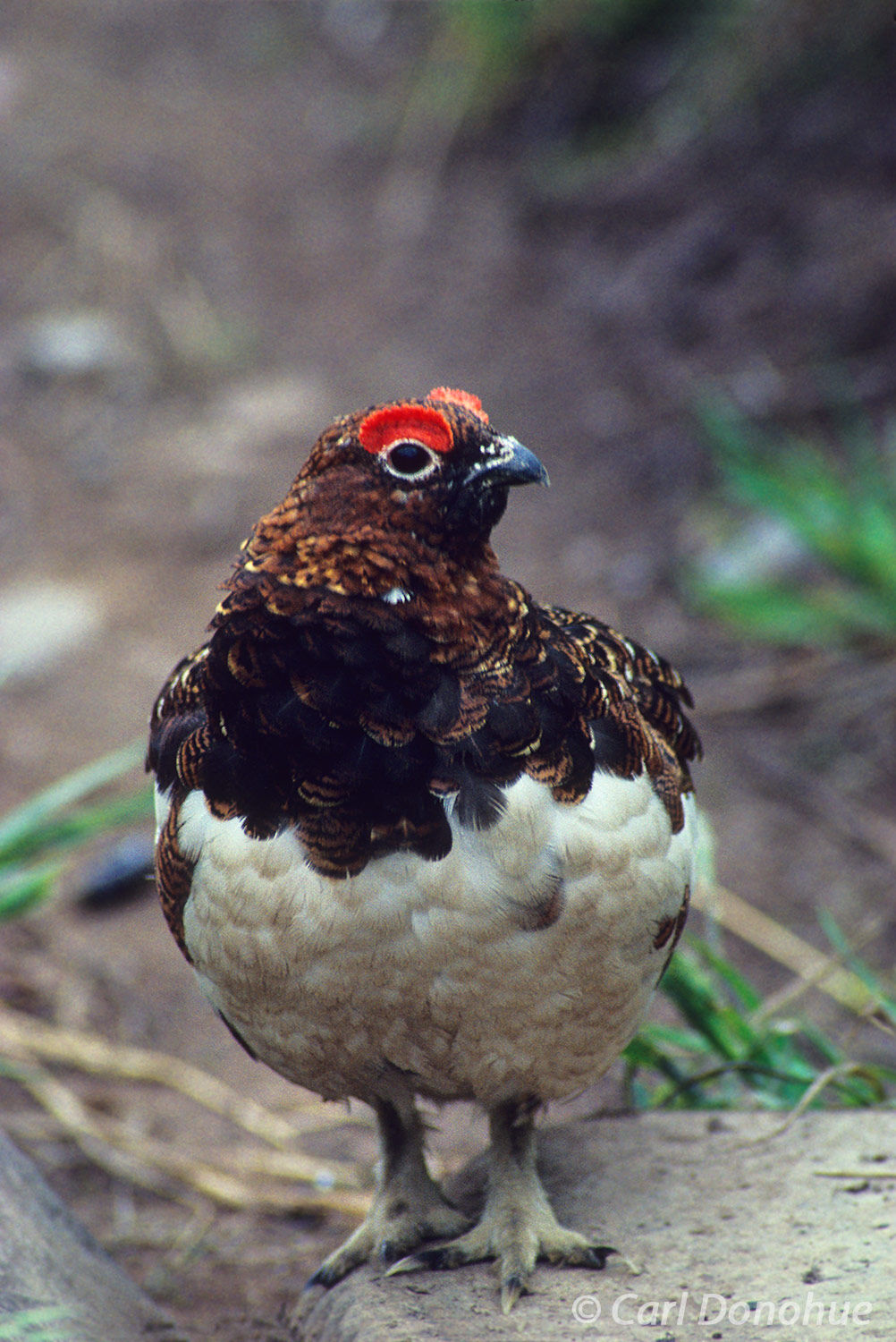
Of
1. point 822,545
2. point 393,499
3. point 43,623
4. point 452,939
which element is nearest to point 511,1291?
point 452,939

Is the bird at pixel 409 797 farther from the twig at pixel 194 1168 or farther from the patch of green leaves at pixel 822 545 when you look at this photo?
the patch of green leaves at pixel 822 545

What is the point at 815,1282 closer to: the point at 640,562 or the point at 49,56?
the point at 640,562

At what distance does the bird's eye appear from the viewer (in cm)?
212

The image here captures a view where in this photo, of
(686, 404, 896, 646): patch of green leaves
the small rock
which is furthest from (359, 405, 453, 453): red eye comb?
the small rock

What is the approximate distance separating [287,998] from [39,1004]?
7.99 feet

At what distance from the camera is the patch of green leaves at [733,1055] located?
10.2 ft

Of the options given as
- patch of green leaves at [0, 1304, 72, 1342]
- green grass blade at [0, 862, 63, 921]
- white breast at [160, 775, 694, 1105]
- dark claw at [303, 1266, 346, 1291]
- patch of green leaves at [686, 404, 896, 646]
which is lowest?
dark claw at [303, 1266, 346, 1291]

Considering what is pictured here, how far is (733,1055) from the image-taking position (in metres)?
3.27

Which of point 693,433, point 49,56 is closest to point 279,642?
point 693,433

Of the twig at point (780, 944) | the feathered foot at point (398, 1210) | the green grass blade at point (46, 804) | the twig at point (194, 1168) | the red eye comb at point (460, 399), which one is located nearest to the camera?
the red eye comb at point (460, 399)

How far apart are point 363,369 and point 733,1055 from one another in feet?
18.7

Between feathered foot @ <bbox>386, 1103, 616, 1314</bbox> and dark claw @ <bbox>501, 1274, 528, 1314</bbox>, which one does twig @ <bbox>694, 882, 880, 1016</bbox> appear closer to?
feathered foot @ <bbox>386, 1103, 616, 1314</bbox>

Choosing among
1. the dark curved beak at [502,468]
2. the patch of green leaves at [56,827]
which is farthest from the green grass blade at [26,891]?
the dark curved beak at [502,468]

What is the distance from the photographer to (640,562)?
21.0ft
